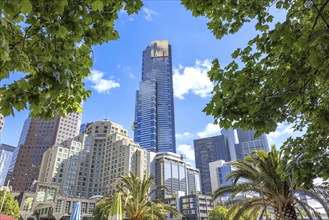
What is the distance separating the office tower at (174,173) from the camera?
15900 cm

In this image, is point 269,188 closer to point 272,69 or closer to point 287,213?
point 287,213

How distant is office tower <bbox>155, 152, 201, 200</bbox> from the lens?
522ft

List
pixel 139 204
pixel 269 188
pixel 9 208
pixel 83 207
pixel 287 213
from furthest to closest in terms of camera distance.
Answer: pixel 83 207, pixel 9 208, pixel 139 204, pixel 269 188, pixel 287 213

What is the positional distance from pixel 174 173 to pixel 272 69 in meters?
167

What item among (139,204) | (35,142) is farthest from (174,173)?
(139,204)

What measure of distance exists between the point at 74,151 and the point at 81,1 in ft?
400

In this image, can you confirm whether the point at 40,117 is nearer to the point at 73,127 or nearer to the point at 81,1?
the point at 81,1

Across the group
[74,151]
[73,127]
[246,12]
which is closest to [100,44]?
[246,12]

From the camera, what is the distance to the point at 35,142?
160 metres

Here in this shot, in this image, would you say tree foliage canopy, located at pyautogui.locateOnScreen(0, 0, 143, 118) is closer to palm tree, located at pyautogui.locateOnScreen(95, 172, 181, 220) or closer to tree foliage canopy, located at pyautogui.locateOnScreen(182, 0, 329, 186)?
tree foliage canopy, located at pyautogui.locateOnScreen(182, 0, 329, 186)

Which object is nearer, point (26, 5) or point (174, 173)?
point (26, 5)

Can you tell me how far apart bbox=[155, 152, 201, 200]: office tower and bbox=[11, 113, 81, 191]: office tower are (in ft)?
198

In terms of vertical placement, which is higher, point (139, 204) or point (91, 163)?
point (91, 163)

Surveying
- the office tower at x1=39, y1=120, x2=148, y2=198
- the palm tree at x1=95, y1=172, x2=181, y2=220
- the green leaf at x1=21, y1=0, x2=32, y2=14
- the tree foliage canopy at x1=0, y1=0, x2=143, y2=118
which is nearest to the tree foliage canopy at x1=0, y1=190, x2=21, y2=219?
the palm tree at x1=95, y1=172, x2=181, y2=220
